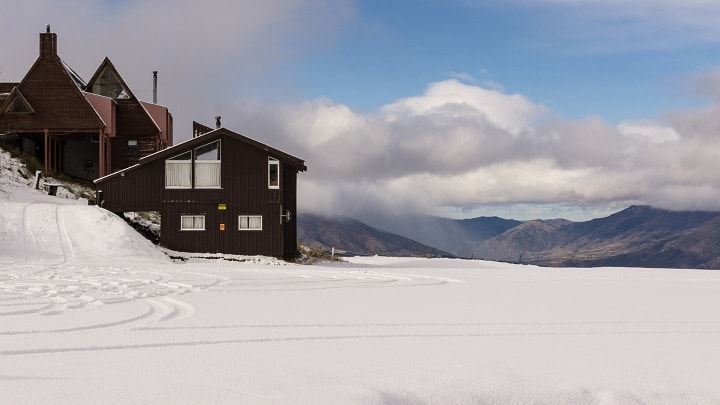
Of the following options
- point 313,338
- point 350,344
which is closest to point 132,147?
point 313,338

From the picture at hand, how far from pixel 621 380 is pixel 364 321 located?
4.82 metres

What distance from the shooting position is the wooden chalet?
47.3 meters

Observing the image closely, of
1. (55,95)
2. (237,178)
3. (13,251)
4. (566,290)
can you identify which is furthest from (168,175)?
(566,290)

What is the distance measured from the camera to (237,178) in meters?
37.2

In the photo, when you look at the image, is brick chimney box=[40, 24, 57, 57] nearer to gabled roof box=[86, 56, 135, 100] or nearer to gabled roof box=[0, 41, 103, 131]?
gabled roof box=[0, 41, 103, 131]

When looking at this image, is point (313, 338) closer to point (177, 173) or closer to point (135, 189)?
point (177, 173)

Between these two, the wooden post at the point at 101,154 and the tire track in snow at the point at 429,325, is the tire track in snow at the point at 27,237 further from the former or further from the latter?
the tire track in snow at the point at 429,325

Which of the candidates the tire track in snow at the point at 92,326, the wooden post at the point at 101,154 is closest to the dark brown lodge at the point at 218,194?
the wooden post at the point at 101,154

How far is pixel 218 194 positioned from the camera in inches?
1462

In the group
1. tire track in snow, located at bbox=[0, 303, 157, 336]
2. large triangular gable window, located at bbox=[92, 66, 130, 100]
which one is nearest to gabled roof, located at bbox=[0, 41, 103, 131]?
large triangular gable window, located at bbox=[92, 66, 130, 100]

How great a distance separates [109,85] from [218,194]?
78.1 feet

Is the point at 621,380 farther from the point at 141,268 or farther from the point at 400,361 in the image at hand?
the point at 141,268

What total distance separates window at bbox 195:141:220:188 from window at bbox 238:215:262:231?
2.36 m

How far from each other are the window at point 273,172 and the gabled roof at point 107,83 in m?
23.3
